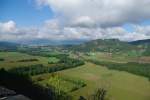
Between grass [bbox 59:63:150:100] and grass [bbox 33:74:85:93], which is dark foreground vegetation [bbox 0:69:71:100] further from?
grass [bbox 59:63:150:100]

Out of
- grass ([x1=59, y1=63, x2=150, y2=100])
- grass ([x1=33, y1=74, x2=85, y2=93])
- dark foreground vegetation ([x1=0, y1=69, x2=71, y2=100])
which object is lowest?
grass ([x1=59, y1=63, x2=150, y2=100])

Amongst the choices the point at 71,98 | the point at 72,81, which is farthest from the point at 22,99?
the point at 72,81

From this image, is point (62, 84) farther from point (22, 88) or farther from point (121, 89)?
point (22, 88)

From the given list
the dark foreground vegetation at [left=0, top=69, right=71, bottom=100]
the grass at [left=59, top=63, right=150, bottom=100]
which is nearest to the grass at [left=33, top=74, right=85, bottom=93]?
the grass at [left=59, top=63, right=150, bottom=100]

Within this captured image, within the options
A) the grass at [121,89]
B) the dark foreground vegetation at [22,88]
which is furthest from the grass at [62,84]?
the dark foreground vegetation at [22,88]

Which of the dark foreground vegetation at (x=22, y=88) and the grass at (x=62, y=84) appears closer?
the dark foreground vegetation at (x=22, y=88)

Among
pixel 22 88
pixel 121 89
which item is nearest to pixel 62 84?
pixel 121 89

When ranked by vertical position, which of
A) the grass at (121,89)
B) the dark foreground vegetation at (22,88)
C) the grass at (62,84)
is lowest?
the grass at (121,89)

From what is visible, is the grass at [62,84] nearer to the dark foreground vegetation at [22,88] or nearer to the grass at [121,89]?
the grass at [121,89]

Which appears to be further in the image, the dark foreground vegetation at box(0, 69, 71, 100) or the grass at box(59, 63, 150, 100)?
the grass at box(59, 63, 150, 100)

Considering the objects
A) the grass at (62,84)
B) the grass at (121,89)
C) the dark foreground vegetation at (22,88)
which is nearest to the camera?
the dark foreground vegetation at (22,88)

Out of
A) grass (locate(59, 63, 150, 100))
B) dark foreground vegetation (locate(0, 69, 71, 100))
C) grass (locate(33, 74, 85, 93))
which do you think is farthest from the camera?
grass (locate(33, 74, 85, 93))
